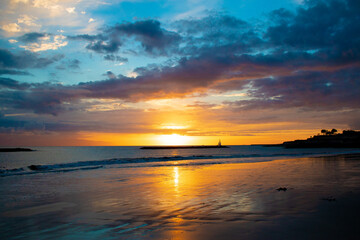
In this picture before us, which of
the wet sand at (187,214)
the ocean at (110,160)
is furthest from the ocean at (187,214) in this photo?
the ocean at (110,160)

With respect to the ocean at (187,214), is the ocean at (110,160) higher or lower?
lower

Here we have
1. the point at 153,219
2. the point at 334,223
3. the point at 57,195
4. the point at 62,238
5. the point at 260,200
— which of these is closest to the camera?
the point at 62,238

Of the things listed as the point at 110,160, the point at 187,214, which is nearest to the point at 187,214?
the point at 187,214

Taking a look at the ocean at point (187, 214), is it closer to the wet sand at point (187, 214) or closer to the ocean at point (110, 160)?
the wet sand at point (187, 214)

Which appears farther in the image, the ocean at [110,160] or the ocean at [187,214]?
the ocean at [110,160]

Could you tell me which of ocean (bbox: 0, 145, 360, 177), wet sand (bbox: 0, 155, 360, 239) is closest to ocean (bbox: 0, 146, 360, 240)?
wet sand (bbox: 0, 155, 360, 239)

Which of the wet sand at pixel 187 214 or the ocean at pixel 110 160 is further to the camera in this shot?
the ocean at pixel 110 160

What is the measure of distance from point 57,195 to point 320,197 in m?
13.4

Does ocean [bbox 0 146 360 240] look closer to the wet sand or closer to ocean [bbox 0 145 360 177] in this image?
the wet sand

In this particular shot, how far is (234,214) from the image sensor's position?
8.83 m

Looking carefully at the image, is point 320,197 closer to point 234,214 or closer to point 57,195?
point 234,214

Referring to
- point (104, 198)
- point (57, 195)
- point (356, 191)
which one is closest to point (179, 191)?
point (104, 198)

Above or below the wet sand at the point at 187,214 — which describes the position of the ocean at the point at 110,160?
below

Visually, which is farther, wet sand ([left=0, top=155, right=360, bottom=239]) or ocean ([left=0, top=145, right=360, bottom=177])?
ocean ([left=0, top=145, right=360, bottom=177])
